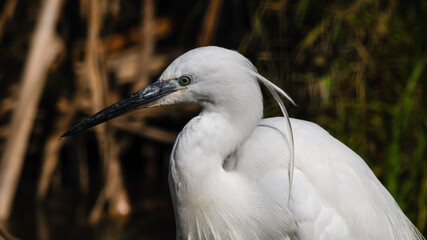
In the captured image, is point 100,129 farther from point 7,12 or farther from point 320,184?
point 320,184

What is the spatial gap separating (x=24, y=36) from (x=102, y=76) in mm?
1023

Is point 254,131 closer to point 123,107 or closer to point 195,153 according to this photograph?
point 195,153

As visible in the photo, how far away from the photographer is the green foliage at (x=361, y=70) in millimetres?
4270

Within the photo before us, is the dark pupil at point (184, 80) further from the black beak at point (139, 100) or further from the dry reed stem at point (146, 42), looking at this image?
the dry reed stem at point (146, 42)

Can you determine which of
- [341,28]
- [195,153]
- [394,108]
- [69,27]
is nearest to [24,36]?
[69,27]

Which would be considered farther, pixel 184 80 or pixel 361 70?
pixel 361 70

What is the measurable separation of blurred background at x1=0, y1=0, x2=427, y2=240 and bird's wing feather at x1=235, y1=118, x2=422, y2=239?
129 cm

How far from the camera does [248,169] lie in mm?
2861

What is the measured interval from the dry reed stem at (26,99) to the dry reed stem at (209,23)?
1.13 metres

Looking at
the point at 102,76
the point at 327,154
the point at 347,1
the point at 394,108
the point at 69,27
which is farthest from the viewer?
the point at 69,27

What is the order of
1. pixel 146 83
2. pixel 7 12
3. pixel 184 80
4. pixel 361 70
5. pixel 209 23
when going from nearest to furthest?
pixel 184 80 < pixel 361 70 < pixel 209 23 < pixel 7 12 < pixel 146 83

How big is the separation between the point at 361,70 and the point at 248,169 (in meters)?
1.91

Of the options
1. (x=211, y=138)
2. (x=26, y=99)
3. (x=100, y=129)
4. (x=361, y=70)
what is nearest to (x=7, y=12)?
(x=26, y=99)

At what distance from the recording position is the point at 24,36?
5.64 m
